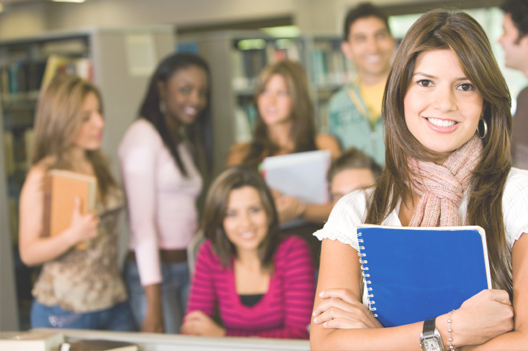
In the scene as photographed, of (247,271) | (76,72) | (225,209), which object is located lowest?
(247,271)

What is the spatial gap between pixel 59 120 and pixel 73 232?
50 centimetres

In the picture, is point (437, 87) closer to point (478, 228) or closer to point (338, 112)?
point (478, 228)

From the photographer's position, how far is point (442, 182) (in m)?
1.40

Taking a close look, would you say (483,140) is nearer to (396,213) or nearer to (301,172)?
(396,213)

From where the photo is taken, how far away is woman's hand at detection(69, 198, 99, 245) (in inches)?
103

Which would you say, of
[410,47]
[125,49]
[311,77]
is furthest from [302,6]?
[410,47]

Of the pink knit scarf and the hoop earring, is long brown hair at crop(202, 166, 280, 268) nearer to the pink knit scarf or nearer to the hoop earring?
the hoop earring

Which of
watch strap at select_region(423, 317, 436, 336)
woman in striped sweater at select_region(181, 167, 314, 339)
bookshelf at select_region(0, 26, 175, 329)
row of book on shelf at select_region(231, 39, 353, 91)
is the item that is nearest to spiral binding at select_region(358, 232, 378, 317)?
watch strap at select_region(423, 317, 436, 336)

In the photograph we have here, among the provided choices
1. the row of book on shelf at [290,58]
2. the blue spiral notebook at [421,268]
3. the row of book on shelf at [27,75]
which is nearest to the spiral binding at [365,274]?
the blue spiral notebook at [421,268]

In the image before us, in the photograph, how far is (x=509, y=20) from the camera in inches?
99.4

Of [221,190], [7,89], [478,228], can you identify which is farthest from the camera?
[7,89]

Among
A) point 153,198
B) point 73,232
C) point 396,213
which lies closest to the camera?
point 396,213

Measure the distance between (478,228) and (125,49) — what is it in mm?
3663

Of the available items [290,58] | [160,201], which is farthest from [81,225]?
[290,58]
